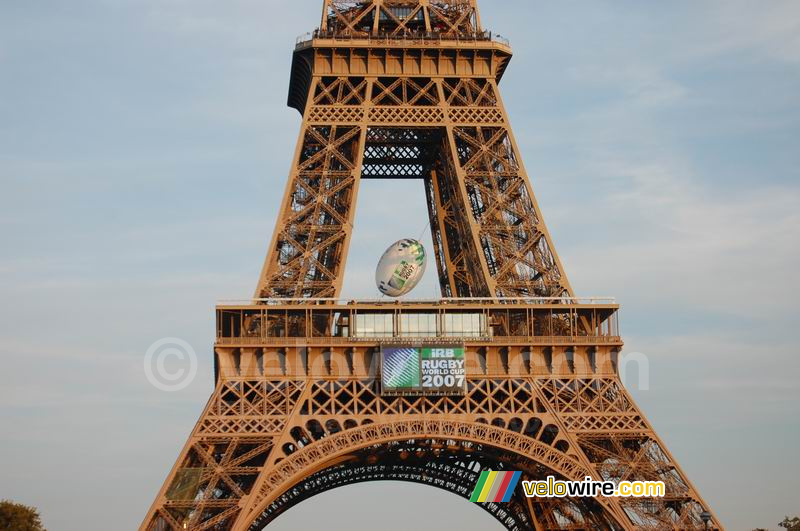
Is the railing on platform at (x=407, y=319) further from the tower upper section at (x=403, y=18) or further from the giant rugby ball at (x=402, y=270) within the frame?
the tower upper section at (x=403, y=18)

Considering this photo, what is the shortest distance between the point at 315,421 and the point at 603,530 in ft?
46.0

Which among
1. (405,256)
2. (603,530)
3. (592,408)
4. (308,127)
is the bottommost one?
(603,530)

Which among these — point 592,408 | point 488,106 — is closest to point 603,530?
point 592,408

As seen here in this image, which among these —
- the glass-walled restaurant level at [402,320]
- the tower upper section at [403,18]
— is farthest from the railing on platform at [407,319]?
the tower upper section at [403,18]

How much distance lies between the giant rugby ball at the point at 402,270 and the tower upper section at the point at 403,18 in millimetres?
12954

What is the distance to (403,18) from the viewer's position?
75250 millimetres

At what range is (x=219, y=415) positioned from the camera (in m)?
→ 62.9

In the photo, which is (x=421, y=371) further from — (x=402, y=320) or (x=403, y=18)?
(x=403, y=18)

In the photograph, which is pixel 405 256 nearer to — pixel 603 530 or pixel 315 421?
pixel 315 421

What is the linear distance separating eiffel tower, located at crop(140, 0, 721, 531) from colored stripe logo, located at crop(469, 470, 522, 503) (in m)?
0.59

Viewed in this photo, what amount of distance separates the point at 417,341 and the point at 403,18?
19.3 meters

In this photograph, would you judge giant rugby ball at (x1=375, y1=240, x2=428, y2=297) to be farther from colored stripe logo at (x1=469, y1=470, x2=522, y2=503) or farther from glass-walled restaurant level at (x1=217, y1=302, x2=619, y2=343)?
colored stripe logo at (x1=469, y1=470, x2=522, y2=503)

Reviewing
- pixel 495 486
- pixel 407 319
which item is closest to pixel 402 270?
pixel 407 319

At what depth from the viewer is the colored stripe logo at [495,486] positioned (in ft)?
232
